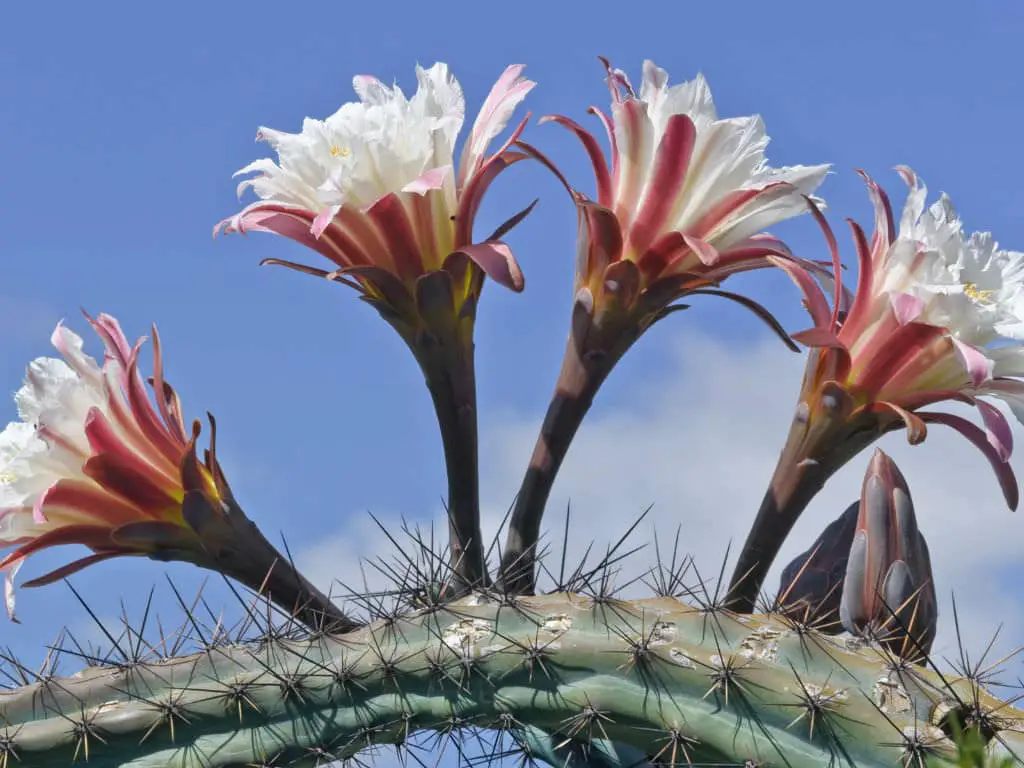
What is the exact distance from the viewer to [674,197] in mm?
3035

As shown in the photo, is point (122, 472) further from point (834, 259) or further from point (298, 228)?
point (834, 259)

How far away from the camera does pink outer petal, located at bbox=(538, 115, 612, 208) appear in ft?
10.1

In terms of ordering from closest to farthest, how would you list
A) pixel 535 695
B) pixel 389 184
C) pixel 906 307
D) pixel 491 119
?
pixel 535 695, pixel 906 307, pixel 389 184, pixel 491 119

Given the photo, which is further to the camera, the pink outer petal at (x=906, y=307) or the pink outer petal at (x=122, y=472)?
the pink outer petal at (x=122, y=472)

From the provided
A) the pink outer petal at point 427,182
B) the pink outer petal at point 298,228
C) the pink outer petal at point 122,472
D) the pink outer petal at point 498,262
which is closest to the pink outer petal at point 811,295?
the pink outer petal at point 498,262

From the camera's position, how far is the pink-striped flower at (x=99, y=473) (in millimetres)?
2980

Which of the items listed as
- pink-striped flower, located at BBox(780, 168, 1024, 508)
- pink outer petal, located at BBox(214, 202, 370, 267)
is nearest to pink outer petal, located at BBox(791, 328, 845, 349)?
pink-striped flower, located at BBox(780, 168, 1024, 508)

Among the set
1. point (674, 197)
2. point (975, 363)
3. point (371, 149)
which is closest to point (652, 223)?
point (674, 197)

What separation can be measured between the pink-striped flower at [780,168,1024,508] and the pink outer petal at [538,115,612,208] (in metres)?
0.43

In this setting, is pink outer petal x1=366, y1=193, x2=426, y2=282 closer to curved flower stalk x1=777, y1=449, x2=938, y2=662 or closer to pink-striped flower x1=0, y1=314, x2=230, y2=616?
pink-striped flower x1=0, y1=314, x2=230, y2=616

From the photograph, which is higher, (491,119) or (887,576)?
(491,119)

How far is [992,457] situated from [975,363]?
0.93 ft

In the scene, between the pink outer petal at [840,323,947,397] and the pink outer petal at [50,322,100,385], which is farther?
the pink outer petal at [50,322,100,385]

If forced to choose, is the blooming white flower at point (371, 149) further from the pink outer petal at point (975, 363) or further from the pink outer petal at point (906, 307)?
the pink outer petal at point (975, 363)
